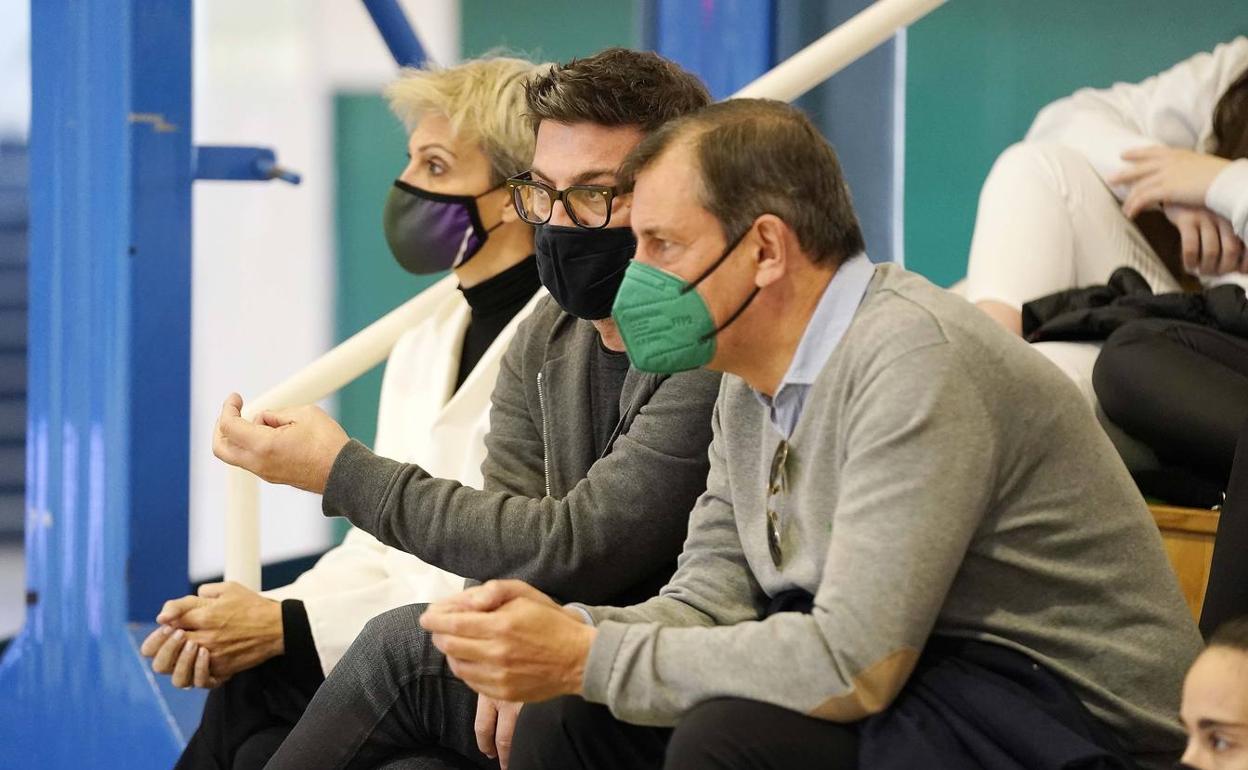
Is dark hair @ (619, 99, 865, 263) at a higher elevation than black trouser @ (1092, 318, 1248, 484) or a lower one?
higher

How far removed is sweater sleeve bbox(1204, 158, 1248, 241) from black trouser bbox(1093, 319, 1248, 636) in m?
0.24

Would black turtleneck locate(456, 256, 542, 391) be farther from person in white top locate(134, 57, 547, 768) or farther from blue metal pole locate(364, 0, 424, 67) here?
blue metal pole locate(364, 0, 424, 67)

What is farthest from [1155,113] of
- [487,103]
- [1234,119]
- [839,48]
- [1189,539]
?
[487,103]

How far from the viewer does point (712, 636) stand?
1405 mm

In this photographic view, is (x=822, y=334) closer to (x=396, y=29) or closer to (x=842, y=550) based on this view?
(x=842, y=550)

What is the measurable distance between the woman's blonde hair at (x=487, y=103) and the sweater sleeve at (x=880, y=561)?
1.24 m

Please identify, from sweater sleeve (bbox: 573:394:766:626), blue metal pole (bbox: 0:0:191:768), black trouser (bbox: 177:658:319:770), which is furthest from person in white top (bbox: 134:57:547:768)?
blue metal pole (bbox: 0:0:191:768)

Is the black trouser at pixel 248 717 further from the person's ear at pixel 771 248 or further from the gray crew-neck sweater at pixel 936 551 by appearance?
the person's ear at pixel 771 248

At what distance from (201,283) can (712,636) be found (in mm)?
3759

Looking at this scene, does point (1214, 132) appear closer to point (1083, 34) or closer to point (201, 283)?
point (1083, 34)

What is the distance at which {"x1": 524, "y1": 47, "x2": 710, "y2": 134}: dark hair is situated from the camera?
6.09 feet

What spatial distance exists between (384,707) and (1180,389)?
3.46 ft

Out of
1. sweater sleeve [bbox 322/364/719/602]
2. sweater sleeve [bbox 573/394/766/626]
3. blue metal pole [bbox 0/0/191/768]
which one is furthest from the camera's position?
blue metal pole [bbox 0/0/191/768]

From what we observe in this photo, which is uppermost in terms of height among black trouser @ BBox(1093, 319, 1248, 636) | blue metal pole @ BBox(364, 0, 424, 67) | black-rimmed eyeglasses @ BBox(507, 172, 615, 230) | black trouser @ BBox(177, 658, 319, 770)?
blue metal pole @ BBox(364, 0, 424, 67)
